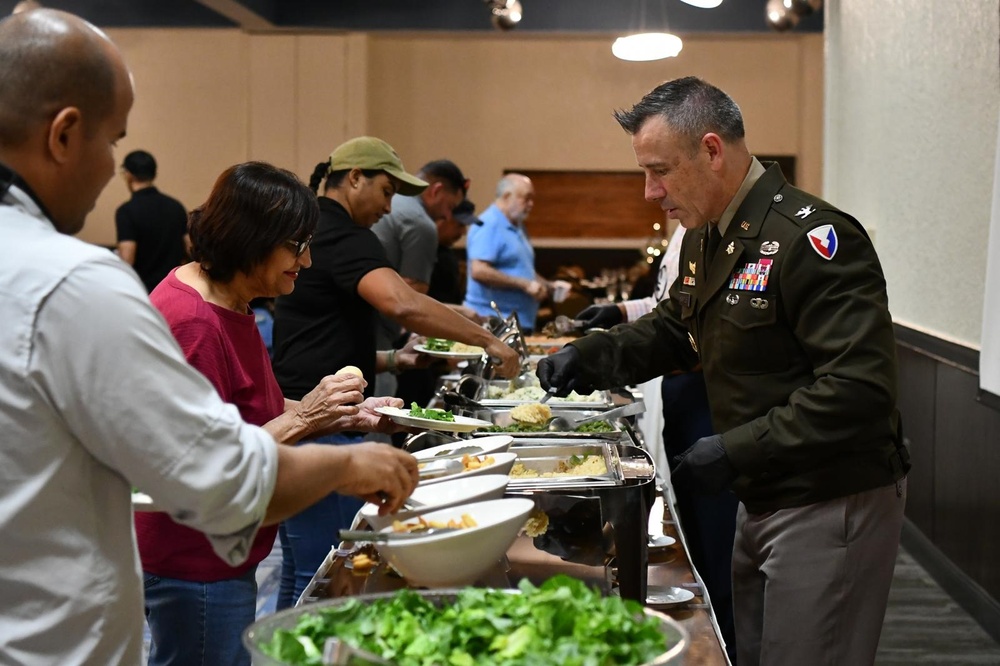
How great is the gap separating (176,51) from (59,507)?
25.7 feet

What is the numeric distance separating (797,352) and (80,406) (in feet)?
4.12

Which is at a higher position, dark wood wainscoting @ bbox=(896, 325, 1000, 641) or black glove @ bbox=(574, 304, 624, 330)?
black glove @ bbox=(574, 304, 624, 330)

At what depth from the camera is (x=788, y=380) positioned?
1.89m

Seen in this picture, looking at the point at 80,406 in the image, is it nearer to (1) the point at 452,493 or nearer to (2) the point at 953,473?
(1) the point at 452,493

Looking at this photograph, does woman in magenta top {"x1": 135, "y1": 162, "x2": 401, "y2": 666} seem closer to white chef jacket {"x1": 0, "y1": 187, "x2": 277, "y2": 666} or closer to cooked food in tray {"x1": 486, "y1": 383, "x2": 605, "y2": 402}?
white chef jacket {"x1": 0, "y1": 187, "x2": 277, "y2": 666}

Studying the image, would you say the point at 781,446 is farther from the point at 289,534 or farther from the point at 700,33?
the point at 700,33

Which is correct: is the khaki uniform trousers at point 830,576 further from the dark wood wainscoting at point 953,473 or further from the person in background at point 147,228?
the person in background at point 147,228

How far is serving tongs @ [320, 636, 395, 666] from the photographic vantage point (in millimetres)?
961

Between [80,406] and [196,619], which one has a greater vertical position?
[80,406]

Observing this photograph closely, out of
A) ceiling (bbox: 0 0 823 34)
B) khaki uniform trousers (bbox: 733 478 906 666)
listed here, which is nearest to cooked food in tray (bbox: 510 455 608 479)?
khaki uniform trousers (bbox: 733 478 906 666)

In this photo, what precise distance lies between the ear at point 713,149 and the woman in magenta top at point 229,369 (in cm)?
71

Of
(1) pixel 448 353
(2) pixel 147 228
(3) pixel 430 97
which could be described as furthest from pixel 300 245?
(3) pixel 430 97

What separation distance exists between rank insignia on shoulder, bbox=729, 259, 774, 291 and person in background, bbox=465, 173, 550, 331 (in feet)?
11.2

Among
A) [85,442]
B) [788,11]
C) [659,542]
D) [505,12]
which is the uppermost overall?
[505,12]
